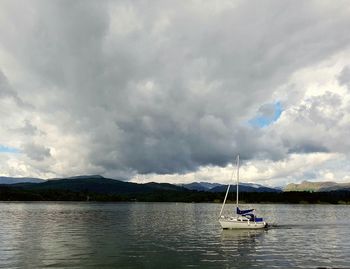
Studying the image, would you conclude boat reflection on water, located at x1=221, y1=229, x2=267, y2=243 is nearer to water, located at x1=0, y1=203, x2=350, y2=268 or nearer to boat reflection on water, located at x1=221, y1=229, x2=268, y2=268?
boat reflection on water, located at x1=221, y1=229, x2=268, y2=268

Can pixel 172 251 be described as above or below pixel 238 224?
below

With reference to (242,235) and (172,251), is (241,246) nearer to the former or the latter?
(172,251)

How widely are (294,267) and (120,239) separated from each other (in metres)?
38.4

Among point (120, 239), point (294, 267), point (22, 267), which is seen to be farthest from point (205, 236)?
point (22, 267)

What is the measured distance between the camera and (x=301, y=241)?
76.0m

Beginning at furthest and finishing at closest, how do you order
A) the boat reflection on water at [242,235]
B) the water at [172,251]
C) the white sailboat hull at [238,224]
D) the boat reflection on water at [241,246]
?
1. the white sailboat hull at [238,224]
2. the boat reflection on water at [242,235]
3. the boat reflection on water at [241,246]
4. the water at [172,251]

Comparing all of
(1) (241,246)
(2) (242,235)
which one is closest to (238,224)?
(2) (242,235)

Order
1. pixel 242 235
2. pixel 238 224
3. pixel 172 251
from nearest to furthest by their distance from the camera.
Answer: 1. pixel 172 251
2. pixel 242 235
3. pixel 238 224

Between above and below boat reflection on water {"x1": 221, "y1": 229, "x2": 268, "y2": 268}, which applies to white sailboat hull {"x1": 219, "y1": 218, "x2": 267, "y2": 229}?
above

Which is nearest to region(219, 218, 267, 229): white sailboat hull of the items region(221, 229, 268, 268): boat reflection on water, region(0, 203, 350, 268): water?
region(221, 229, 268, 268): boat reflection on water

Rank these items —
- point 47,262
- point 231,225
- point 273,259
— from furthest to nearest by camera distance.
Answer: point 231,225, point 273,259, point 47,262

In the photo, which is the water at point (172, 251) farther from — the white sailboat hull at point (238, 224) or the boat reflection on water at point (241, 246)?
the white sailboat hull at point (238, 224)

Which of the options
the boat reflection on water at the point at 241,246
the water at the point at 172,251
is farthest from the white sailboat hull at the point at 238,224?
the water at the point at 172,251

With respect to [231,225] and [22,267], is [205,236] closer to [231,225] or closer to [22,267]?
[231,225]
